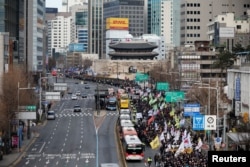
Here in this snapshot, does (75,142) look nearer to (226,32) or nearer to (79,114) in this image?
(79,114)

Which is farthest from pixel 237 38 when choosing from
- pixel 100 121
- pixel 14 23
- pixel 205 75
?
pixel 100 121

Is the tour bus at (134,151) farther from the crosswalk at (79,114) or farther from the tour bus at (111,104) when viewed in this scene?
the tour bus at (111,104)

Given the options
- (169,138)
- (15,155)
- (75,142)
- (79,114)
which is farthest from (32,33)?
(169,138)

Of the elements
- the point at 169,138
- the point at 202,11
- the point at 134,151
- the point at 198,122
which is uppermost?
the point at 202,11

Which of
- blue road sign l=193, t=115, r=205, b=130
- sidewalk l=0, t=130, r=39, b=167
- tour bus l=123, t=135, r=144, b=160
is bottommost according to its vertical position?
sidewalk l=0, t=130, r=39, b=167

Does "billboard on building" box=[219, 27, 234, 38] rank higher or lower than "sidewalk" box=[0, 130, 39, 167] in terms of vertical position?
higher

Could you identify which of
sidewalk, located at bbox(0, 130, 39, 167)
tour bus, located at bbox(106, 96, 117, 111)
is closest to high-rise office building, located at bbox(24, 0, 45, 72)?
tour bus, located at bbox(106, 96, 117, 111)

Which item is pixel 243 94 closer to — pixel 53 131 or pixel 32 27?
pixel 53 131

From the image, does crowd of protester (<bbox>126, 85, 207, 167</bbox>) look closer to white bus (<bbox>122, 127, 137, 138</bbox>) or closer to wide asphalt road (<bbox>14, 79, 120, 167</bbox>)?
white bus (<bbox>122, 127, 137, 138</bbox>)
